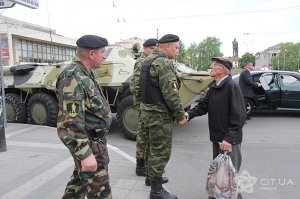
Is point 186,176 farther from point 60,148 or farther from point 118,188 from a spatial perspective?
point 60,148

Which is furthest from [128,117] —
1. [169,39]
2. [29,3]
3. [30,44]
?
[30,44]

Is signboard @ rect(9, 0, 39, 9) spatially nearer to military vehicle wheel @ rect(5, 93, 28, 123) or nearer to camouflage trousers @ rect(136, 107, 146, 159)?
camouflage trousers @ rect(136, 107, 146, 159)

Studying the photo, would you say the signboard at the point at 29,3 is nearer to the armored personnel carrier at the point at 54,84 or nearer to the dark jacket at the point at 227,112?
the armored personnel carrier at the point at 54,84

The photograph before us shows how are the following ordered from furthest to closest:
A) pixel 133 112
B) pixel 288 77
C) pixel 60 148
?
pixel 288 77 → pixel 133 112 → pixel 60 148

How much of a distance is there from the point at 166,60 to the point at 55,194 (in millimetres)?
1997

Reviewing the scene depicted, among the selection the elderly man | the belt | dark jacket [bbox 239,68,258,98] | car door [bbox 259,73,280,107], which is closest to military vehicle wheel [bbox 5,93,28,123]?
dark jacket [bbox 239,68,258,98]

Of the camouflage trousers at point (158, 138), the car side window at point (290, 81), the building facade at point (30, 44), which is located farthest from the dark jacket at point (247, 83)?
the building facade at point (30, 44)

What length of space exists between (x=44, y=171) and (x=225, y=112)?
272 centimetres

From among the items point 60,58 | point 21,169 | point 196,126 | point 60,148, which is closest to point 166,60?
point 21,169

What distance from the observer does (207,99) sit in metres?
4.24

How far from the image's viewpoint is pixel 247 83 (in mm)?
9961

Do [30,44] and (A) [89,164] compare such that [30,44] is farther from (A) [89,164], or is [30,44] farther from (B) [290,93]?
(A) [89,164]

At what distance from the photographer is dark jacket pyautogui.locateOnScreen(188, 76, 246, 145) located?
Answer: 12.3ft

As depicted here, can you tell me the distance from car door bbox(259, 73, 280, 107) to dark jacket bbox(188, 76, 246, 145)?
Result: 6861 millimetres
